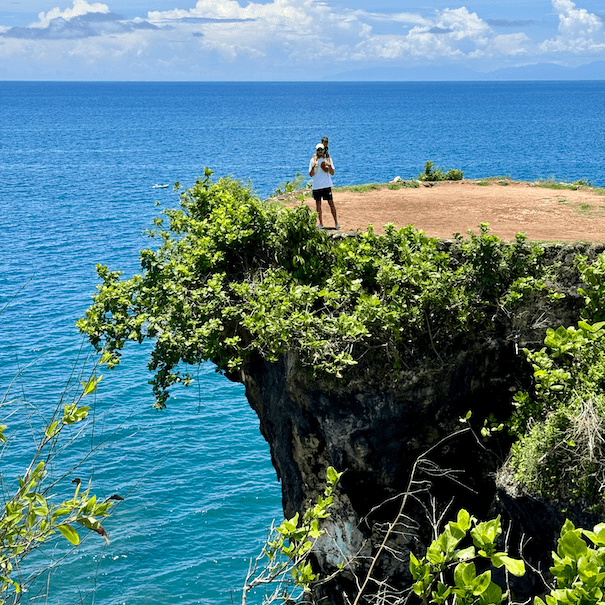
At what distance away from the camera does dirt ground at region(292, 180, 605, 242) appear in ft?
64.3

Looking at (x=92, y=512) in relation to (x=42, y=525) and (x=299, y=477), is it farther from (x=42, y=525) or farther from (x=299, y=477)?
(x=299, y=477)

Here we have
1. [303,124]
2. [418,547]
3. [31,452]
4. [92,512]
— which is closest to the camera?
[92,512]

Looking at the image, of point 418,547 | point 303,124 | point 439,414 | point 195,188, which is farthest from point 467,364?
point 303,124

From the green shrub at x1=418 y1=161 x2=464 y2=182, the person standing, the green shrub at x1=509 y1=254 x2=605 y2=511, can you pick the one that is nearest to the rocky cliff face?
the green shrub at x1=509 y1=254 x2=605 y2=511

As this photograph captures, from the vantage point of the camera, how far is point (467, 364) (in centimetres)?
1631

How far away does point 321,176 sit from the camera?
20344 millimetres

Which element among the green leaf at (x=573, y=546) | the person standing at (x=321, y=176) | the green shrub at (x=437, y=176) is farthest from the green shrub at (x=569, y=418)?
the green shrub at (x=437, y=176)

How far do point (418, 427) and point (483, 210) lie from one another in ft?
31.0

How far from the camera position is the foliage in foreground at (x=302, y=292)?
51.4ft

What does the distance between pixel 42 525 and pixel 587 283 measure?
1270 centimetres

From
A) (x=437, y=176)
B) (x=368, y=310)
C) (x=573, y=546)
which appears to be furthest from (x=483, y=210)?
(x=573, y=546)

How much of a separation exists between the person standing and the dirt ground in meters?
0.74

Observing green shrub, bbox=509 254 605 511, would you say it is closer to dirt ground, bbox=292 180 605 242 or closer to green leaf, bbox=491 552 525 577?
dirt ground, bbox=292 180 605 242

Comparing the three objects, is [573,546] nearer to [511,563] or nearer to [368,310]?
[511,563]
